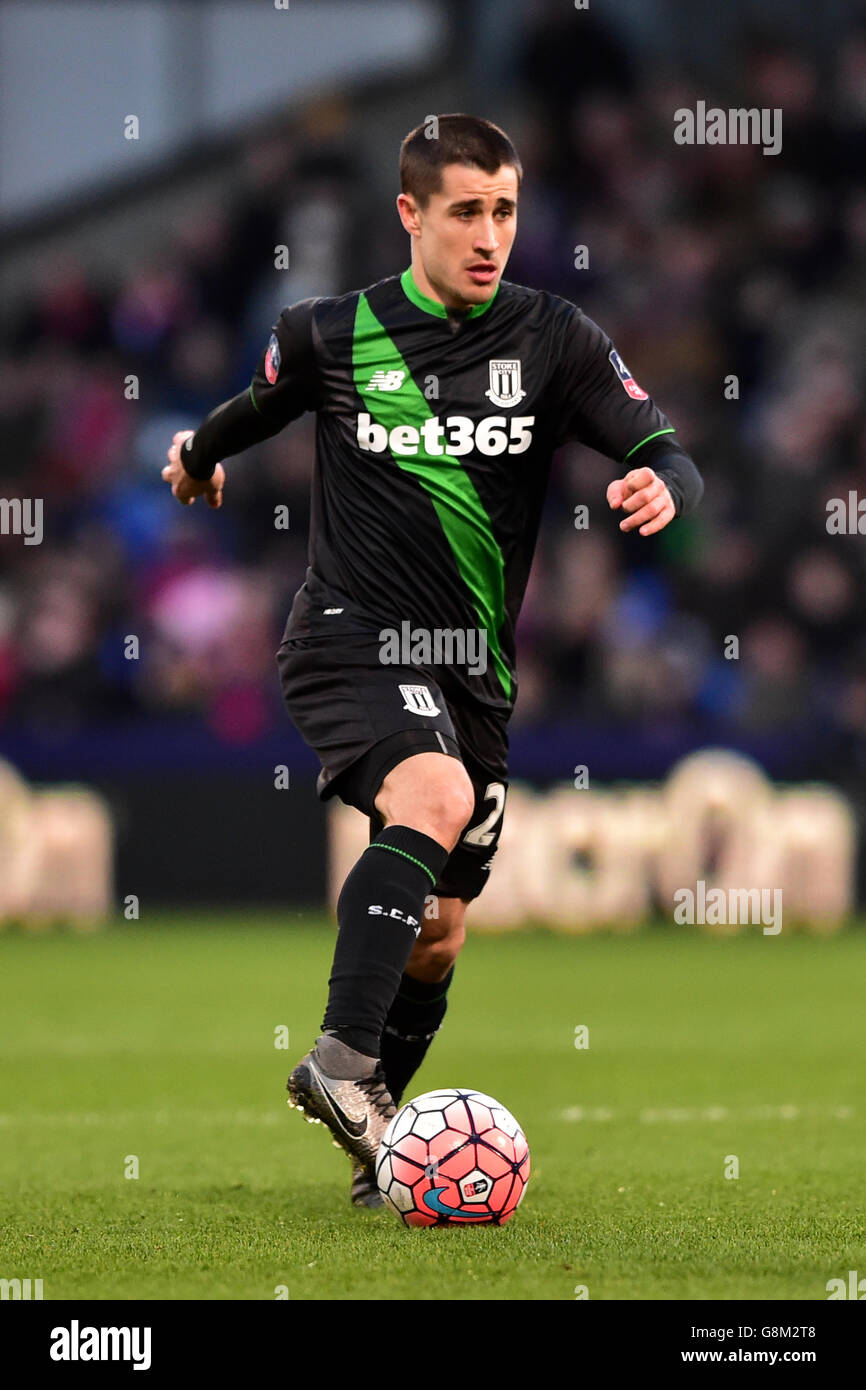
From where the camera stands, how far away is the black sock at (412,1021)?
16.9 feet

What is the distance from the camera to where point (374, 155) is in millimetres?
17828

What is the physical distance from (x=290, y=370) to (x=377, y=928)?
4.73 ft

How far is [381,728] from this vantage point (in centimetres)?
464

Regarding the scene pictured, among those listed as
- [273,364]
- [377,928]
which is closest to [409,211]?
[273,364]

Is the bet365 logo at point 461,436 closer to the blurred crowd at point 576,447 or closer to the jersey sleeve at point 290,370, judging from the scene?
the jersey sleeve at point 290,370

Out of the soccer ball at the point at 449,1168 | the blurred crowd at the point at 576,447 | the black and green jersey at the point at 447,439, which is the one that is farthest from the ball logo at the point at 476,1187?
the blurred crowd at the point at 576,447

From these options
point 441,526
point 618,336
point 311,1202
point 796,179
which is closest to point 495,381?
point 441,526

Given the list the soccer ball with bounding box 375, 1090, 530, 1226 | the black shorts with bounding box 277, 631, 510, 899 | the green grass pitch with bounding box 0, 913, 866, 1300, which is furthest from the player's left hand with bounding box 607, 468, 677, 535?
the green grass pitch with bounding box 0, 913, 866, 1300

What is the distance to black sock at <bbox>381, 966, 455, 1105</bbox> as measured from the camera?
16.9 ft

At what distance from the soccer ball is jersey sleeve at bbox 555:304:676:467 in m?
1.53

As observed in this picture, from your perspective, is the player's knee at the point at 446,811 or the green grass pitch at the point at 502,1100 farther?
the player's knee at the point at 446,811

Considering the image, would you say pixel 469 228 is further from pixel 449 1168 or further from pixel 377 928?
pixel 449 1168

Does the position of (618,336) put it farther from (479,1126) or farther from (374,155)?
(479,1126)
